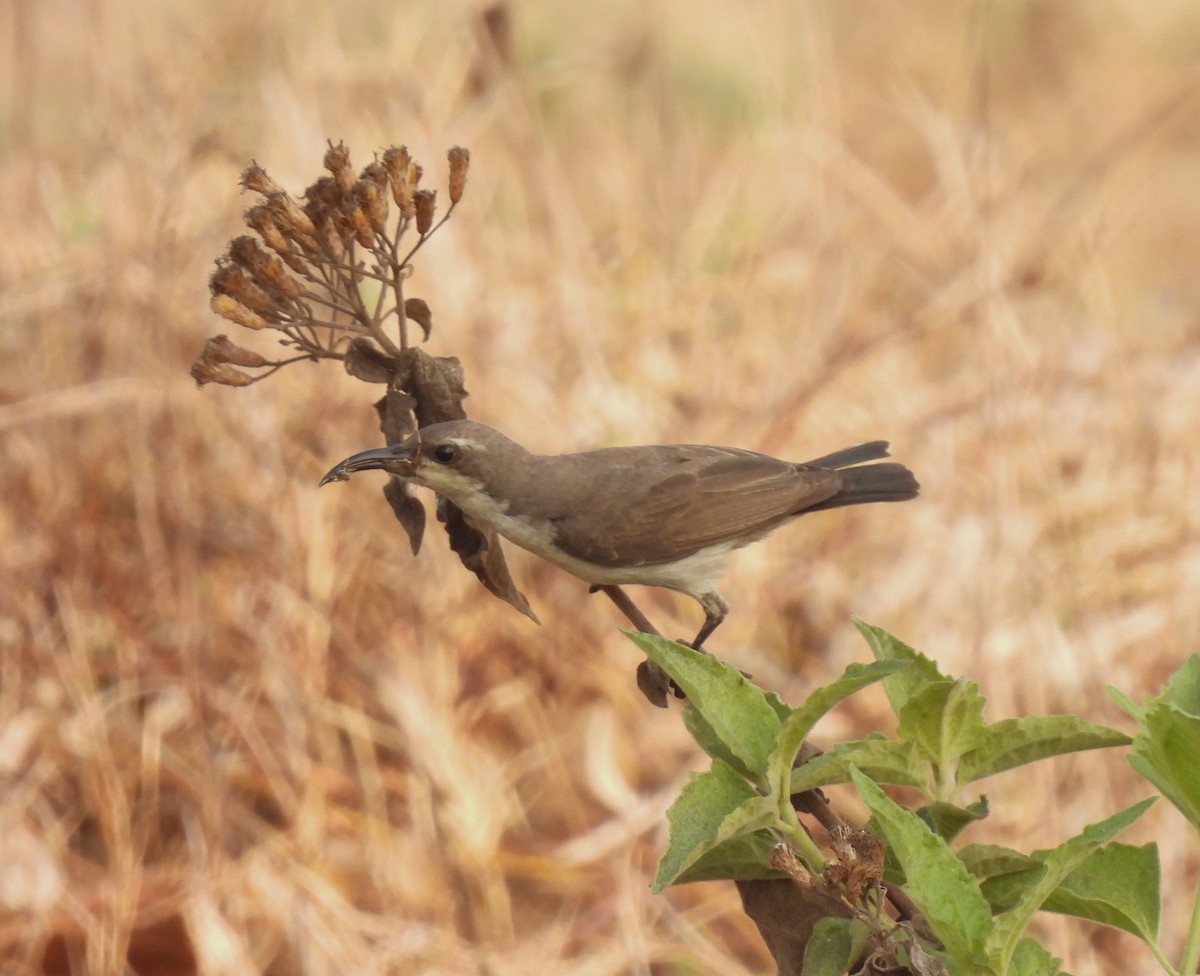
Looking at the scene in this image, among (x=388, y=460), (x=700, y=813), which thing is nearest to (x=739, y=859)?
(x=700, y=813)

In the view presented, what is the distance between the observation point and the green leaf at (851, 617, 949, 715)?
1.23 meters

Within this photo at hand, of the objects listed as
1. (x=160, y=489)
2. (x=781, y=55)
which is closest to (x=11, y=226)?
(x=160, y=489)

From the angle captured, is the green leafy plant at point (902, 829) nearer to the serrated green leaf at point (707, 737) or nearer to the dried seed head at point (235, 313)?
the serrated green leaf at point (707, 737)

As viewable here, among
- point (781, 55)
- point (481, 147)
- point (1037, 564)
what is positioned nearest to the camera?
point (1037, 564)

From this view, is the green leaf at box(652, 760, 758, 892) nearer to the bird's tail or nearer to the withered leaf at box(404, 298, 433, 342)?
the withered leaf at box(404, 298, 433, 342)

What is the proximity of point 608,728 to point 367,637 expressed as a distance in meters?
0.72

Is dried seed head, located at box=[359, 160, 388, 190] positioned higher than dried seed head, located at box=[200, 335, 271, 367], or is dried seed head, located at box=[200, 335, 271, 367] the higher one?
dried seed head, located at box=[359, 160, 388, 190]

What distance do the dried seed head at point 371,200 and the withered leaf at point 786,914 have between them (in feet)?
2.23

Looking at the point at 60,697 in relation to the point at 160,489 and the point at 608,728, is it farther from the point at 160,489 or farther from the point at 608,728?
the point at 608,728

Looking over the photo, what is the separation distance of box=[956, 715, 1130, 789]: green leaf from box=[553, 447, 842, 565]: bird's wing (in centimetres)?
123

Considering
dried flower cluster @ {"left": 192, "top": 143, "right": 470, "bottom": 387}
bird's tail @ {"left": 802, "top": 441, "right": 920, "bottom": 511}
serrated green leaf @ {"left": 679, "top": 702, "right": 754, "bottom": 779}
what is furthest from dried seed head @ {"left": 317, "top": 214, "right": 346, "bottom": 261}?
bird's tail @ {"left": 802, "top": 441, "right": 920, "bottom": 511}

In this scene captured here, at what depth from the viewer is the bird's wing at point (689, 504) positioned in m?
2.45

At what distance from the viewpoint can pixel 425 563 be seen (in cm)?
416

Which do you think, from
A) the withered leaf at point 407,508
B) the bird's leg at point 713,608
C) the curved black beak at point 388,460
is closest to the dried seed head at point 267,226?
the withered leaf at point 407,508
